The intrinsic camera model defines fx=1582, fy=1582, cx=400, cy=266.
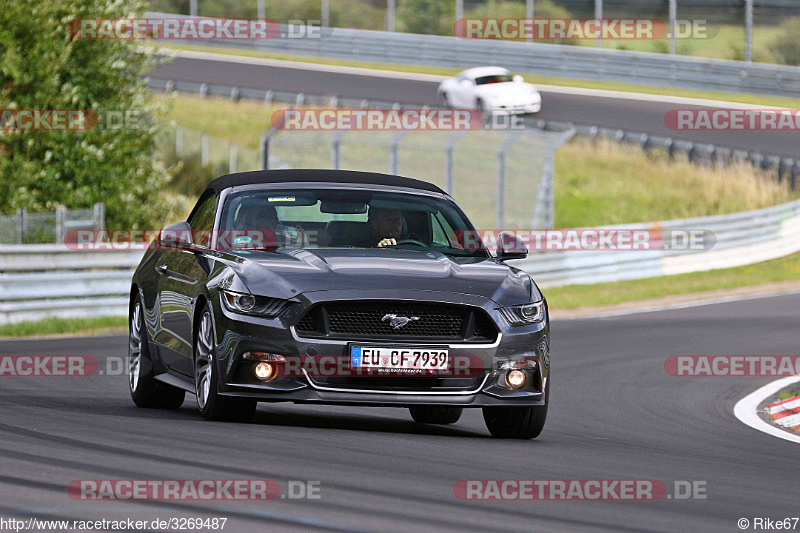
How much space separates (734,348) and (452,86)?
28.7 metres

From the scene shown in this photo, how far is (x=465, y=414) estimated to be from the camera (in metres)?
12.3

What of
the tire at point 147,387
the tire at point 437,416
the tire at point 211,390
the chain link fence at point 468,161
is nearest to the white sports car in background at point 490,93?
the chain link fence at point 468,161

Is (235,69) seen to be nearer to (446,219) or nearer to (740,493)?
(446,219)

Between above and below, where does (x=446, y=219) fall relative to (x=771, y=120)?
above

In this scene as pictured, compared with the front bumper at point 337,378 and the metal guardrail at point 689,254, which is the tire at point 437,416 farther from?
the metal guardrail at point 689,254

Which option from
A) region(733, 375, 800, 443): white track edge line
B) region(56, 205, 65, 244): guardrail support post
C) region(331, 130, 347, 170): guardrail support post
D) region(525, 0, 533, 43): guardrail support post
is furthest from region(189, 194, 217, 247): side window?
region(525, 0, 533, 43): guardrail support post

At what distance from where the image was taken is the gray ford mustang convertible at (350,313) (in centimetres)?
917

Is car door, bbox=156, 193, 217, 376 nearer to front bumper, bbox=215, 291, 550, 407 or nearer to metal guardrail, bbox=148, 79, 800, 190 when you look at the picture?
front bumper, bbox=215, 291, 550, 407

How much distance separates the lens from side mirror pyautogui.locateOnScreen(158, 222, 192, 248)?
1039 cm

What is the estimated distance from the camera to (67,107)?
83.7 ft

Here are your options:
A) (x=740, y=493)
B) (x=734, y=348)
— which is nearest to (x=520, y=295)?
(x=740, y=493)

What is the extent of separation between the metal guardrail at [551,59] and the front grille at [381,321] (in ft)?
124

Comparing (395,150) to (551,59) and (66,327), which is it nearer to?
(66,327)

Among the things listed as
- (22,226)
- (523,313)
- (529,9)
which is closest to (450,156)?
(22,226)
